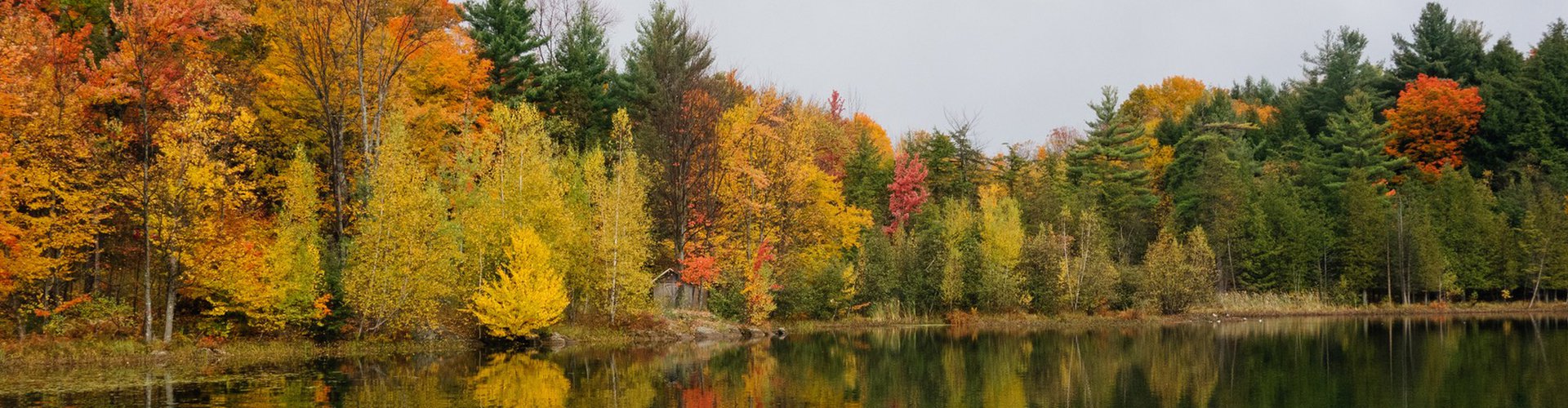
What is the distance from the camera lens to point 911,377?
2462cm

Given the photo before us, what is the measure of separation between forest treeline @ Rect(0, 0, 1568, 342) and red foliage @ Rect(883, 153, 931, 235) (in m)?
0.20

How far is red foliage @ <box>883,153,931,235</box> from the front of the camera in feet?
199

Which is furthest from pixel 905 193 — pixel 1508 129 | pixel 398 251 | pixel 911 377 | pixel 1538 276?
pixel 1508 129

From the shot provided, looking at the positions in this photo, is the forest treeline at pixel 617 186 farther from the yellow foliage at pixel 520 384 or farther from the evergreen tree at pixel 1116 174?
the yellow foliage at pixel 520 384

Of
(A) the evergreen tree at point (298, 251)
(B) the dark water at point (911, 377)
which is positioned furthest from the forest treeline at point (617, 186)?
(B) the dark water at point (911, 377)

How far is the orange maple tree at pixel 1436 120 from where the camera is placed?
Result: 225 ft

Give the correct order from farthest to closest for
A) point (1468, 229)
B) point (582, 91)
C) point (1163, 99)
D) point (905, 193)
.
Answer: point (1163, 99) < point (905, 193) < point (1468, 229) < point (582, 91)

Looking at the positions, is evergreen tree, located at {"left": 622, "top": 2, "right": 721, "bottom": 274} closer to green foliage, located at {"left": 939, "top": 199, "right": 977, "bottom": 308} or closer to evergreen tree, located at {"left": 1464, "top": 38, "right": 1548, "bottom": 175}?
green foliage, located at {"left": 939, "top": 199, "right": 977, "bottom": 308}

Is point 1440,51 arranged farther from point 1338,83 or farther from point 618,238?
point 618,238

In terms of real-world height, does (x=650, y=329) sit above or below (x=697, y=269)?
below

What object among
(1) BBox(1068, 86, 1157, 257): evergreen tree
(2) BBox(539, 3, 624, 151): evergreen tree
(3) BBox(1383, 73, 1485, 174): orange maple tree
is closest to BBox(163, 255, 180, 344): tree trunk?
(2) BBox(539, 3, 624, 151): evergreen tree

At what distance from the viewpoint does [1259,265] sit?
59938mm

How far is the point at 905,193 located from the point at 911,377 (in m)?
37.0

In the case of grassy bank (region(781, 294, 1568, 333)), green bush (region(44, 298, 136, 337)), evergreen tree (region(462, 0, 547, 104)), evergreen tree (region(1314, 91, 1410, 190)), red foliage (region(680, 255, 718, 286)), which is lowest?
grassy bank (region(781, 294, 1568, 333))
